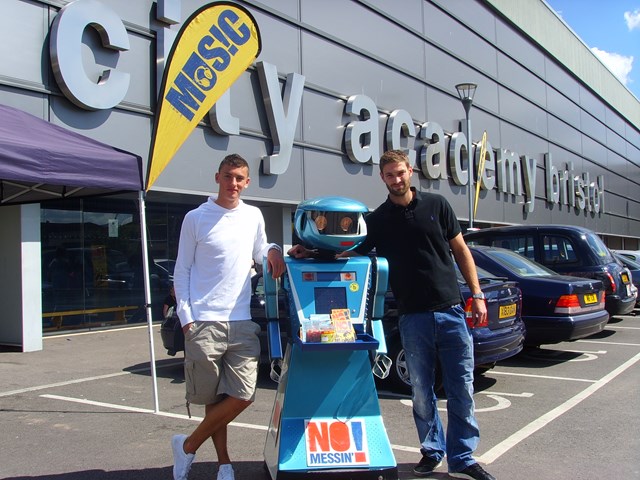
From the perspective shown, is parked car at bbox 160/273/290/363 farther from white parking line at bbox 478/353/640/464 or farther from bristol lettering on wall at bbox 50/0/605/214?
white parking line at bbox 478/353/640/464

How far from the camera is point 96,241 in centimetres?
1276

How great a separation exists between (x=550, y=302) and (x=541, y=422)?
8.79 feet

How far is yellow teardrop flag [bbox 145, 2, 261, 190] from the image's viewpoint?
609 centimetres

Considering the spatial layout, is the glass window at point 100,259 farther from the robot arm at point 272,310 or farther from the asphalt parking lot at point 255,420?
the robot arm at point 272,310

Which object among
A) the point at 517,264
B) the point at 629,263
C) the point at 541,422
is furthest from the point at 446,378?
the point at 629,263

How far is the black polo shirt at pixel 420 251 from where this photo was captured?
379 cm

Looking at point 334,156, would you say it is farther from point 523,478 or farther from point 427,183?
point 523,478

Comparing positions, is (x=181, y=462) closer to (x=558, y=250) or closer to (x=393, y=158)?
(x=393, y=158)

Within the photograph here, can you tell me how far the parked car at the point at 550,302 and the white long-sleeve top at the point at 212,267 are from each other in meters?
4.91

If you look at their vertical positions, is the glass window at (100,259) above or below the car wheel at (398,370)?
above

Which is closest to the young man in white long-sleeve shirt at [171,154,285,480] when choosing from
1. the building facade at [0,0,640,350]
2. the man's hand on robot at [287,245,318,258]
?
the man's hand on robot at [287,245,318,258]

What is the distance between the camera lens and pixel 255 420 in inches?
215

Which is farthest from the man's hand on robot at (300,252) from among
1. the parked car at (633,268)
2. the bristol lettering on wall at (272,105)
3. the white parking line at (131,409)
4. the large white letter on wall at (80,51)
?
the parked car at (633,268)

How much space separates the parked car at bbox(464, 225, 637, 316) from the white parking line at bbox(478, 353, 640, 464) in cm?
235
